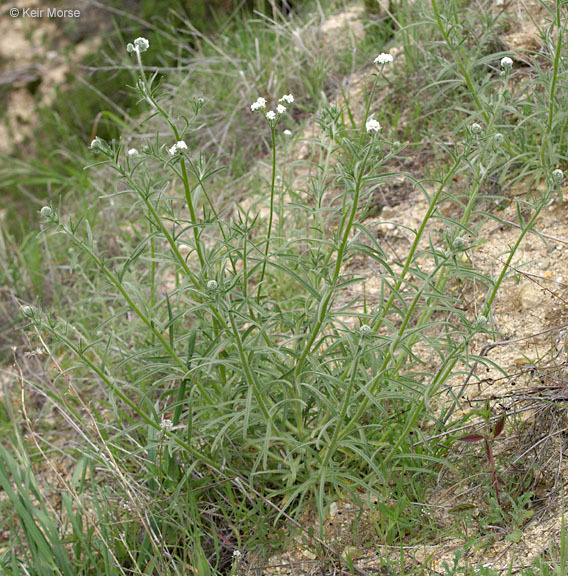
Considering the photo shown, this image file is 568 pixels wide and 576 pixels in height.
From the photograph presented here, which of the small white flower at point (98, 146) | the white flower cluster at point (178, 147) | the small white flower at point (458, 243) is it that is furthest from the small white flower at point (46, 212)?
the small white flower at point (458, 243)

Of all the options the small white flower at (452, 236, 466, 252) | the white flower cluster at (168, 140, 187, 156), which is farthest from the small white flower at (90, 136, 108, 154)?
the small white flower at (452, 236, 466, 252)

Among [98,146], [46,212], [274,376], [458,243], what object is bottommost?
[274,376]

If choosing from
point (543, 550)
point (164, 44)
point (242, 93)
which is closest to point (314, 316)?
point (543, 550)

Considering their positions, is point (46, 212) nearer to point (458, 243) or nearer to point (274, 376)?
point (274, 376)

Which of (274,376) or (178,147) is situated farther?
(274,376)

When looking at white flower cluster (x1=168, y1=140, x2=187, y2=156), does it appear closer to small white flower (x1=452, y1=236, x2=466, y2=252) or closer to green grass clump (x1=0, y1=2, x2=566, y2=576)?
green grass clump (x1=0, y1=2, x2=566, y2=576)

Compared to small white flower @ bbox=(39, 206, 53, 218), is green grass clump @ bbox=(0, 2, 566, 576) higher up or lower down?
lower down

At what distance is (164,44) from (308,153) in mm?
3092

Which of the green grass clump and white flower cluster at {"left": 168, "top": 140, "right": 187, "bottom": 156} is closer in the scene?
white flower cluster at {"left": 168, "top": 140, "right": 187, "bottom": 156}

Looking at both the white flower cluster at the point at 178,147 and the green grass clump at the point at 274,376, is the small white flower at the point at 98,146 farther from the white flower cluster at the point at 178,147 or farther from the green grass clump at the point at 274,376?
the white flower cluster at the point at 178,147

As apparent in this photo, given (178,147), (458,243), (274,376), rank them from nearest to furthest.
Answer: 1. (458,243)
2. (178,147)
3. (274,376)

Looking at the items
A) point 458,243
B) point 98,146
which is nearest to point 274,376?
point 458,243

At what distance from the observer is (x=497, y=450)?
2035 millimetres

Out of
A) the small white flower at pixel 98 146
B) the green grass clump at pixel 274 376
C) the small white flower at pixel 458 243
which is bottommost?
the green grass clump at pixel 274 376
